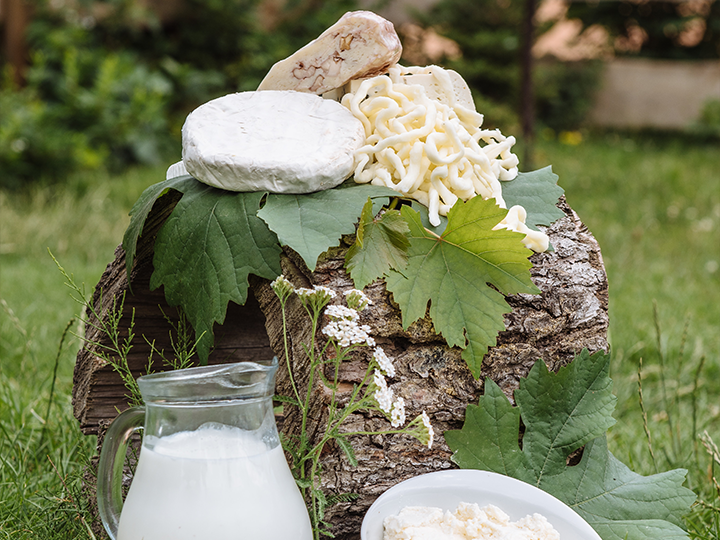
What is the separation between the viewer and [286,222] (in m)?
1.19

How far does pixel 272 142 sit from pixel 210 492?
0.66m

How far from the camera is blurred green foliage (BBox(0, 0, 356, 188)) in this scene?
5387 millimetres


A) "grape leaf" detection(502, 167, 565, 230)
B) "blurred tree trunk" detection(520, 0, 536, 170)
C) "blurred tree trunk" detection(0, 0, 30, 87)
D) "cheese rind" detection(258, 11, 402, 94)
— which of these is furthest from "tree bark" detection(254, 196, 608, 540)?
"blurred tree trunk" detection(0, 0, 30, 87)

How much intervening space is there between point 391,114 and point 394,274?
0.36 meters

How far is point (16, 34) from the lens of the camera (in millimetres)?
6305

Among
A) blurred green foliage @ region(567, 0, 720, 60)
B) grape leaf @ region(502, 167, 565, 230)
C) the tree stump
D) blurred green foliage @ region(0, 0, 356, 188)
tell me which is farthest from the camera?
blurred green foliage @ region(567, 0, 720, 60)

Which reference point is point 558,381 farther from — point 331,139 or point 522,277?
point 331,139

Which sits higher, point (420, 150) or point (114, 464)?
point (420, 150)

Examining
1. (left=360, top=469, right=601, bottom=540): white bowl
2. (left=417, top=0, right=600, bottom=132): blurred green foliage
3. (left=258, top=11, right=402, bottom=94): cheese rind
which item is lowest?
(left=417, top=0, right=600, bottom=132): blurred green foliage

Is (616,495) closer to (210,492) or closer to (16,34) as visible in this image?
(210,492)

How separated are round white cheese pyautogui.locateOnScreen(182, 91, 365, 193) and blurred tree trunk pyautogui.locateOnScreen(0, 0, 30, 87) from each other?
5.85 meters

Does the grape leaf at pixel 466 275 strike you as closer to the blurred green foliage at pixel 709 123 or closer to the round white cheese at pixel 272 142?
the round white cheese at pixel 272 142

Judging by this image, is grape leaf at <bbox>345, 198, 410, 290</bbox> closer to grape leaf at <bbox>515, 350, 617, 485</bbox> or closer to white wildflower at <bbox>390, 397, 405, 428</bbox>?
white wildflower at <bbox>390, 397, 405, 428</bbox>

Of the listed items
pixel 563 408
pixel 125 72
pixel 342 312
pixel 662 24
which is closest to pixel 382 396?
pixel 342 312
